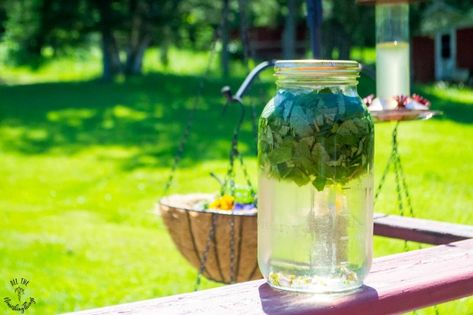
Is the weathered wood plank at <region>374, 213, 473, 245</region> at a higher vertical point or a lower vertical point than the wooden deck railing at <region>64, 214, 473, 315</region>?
lower

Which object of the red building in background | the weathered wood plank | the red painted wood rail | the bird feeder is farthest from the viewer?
the red building in background

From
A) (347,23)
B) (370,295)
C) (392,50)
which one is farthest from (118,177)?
(347,23)

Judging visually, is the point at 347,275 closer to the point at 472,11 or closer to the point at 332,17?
the point at 332,17

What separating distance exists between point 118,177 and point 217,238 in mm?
7169

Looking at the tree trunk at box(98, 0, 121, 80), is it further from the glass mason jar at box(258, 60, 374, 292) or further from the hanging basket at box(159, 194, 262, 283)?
the glass mason jar at box(258, 60, 374, 292)

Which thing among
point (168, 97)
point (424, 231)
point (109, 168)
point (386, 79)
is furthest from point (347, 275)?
point (168, 97)

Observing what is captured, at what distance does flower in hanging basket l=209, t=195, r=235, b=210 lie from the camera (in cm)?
422

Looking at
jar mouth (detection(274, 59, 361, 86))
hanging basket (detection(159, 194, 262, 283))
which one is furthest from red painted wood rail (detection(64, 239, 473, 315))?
hanging basket (detection(159, 194, 262, 283))

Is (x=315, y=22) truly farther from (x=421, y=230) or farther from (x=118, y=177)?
(x=118, y=177)

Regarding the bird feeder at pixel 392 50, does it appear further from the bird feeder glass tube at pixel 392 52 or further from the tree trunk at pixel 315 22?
the tree trunk at pixel 315 22

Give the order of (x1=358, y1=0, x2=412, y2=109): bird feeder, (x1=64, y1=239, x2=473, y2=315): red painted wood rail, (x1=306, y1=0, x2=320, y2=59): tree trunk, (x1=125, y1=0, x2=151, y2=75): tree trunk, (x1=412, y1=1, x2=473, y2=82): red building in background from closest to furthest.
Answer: (x1=64, y1=239, x2=473, y2=315): red painted wood rail < (x1=358, y1=0, x2=412, y2=109): bird feeder < (x1=306, y1=0, x2=320, y2=59): tree trunk < (x1=125, y1=0, x2=151, y2=75): tree trunk < (x1=412, y1=1, x2=473, y2=82): red building in background

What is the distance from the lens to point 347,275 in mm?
2023

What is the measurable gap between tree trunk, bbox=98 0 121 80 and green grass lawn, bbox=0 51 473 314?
1816 millimetres

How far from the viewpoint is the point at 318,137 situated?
194 cm
